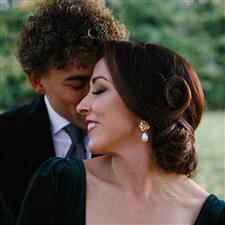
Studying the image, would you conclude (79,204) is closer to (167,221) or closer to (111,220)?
(111,220)

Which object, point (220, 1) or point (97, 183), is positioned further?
point (220, 1)

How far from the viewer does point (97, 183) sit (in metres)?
2.33

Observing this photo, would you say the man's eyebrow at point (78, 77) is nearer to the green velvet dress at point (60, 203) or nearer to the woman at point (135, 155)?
the woman at point (135, 155)

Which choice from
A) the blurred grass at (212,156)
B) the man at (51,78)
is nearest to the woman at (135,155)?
the man at (51,78)

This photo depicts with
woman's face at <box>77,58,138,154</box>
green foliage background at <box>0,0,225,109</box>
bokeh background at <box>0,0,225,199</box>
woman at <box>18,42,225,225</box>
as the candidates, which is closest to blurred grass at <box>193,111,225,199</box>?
bokeh background at <box>0,0,225,199</box>

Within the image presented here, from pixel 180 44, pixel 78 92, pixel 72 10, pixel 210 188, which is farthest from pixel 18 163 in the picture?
pixel 180 44

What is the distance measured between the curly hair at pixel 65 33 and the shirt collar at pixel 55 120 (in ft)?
0.75

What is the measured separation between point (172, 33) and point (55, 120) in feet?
56.5

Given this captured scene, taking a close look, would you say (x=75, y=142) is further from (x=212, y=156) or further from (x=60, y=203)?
(x=212, y=156)

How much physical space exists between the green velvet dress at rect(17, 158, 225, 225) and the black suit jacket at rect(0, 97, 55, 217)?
0.83 meters

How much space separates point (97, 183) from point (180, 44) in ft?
59.1

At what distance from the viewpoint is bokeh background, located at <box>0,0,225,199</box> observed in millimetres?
16609

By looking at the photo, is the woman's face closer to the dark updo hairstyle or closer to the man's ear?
the dark updo hairstyle

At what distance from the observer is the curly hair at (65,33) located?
112 inches
